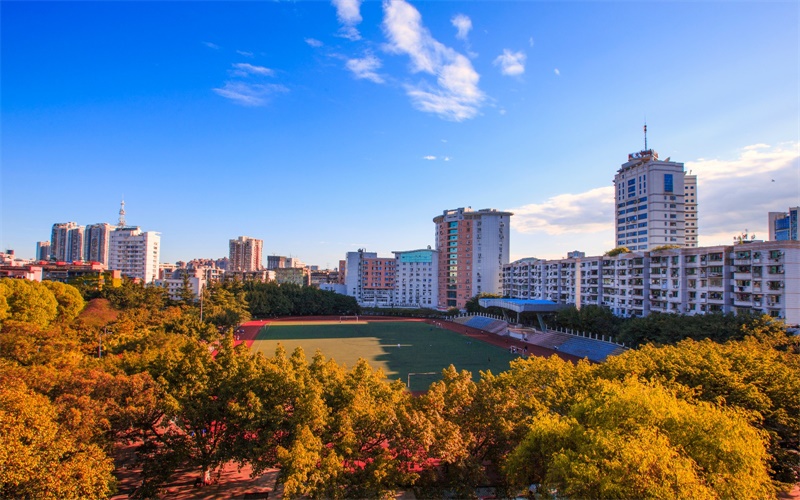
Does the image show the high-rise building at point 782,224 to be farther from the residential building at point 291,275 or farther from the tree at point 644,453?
the residential building at point 291,275

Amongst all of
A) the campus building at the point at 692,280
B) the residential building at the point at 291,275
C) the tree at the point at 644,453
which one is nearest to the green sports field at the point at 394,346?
the campus building at the point at 692,280

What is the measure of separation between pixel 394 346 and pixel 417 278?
42.8m

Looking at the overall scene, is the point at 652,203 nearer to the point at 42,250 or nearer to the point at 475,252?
the point at 475,252

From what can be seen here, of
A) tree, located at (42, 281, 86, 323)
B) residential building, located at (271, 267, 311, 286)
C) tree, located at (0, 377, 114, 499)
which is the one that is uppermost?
residential building, located at (271, 267, 311, 286)

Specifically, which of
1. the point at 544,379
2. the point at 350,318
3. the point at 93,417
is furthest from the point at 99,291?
the point at 544,379

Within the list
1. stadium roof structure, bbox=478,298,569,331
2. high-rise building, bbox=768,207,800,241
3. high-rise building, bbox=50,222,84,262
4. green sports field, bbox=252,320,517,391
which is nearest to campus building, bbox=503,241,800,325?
stadium roof structure, bbox=478,298,569,331

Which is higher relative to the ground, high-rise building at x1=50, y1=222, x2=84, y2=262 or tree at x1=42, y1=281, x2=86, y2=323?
high-rise building at x1=50, y1=222, x2=84, y2=262

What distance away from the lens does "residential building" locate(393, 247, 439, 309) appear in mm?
81625

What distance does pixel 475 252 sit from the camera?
7481 centimetres

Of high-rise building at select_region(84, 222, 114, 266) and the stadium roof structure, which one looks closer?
the stadium roof structure

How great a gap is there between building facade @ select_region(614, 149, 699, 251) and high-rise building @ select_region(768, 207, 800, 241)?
995cm

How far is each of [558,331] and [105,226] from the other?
338ft

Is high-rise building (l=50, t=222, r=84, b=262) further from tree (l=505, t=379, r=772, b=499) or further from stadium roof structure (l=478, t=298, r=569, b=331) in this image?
tree (l=505, t=379, r=772, b=499)

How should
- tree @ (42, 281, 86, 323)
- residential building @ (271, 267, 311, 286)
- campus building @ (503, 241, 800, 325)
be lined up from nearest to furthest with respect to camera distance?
campus building @ (503, 241, 800, 325) < tree @ (42, 281, 86, 323) < residential building @ (271, 267, 311, 286)
